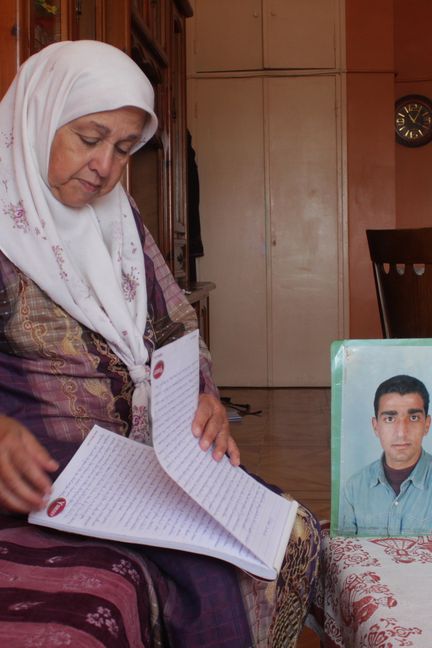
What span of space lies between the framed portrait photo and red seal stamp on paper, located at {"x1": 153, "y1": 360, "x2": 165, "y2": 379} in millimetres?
242

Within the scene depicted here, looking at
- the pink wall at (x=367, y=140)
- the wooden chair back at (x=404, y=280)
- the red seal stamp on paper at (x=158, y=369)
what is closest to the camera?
the red seal stamp on paper at (x=158, y=369)

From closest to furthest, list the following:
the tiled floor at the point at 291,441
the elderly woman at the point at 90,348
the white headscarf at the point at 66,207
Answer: the elderly woman at the point at 90,348
the white headscarf at the point at 66,207
the tiled floor at the point at 291,441

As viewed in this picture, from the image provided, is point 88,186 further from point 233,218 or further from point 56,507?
point 233,218

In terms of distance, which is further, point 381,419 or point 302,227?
point 302,227

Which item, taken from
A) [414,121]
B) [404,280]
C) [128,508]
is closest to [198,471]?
[128,508]

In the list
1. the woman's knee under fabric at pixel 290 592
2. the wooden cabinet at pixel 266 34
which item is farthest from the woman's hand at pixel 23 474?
the wooden cabinet at pixel 266 34

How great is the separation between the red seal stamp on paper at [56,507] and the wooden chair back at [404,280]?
2.46 ft

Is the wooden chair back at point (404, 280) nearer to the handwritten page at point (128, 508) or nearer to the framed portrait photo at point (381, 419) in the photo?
the framed portrait photo at point (381, 419)

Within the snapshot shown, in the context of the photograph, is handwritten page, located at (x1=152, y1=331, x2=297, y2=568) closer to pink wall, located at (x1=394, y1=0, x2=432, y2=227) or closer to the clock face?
pink wall, located at (x1=394, y1=0, x2=432, y2=227)

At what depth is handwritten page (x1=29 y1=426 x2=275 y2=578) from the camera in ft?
3.04

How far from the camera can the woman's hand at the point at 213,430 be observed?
107 cm

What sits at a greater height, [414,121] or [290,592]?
[414,121]

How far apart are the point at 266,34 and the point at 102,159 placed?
183 inches

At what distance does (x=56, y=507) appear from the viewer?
100 centimetres
